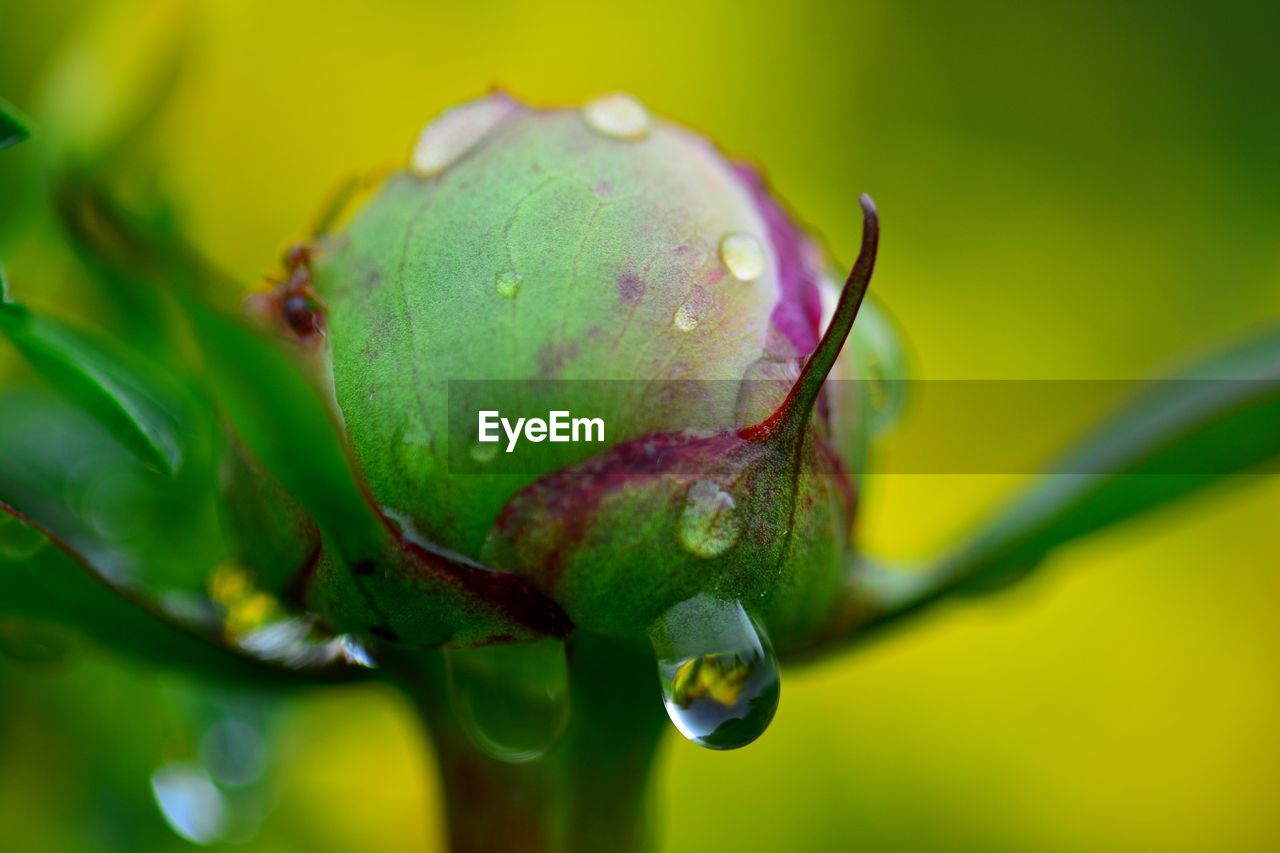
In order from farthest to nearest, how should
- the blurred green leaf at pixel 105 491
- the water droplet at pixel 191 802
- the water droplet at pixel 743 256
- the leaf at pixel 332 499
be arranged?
the water droplet at pixel 191 802
the blurred green leaf at pixel 105 491
the water droplet at pixel 743 256
the leaf at pixel 332 499

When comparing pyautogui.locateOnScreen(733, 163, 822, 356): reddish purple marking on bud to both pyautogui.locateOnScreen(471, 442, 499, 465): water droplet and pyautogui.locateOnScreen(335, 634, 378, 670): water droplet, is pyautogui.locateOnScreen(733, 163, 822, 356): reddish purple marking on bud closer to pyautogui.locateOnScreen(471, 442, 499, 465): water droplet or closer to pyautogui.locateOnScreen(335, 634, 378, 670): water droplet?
pyautogui.locateOnScreen(471, 442, 499, 465): water droplet

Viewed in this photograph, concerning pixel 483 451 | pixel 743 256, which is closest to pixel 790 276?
pixel 743 256

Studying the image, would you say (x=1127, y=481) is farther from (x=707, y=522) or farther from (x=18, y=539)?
(x=18, y=539)

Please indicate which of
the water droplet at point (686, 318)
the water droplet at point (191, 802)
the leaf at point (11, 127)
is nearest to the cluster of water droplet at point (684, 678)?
the water droplet at point (686, 318)

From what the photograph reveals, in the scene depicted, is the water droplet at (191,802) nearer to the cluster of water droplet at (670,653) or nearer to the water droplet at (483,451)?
the cluster of water droplet at (670,653)

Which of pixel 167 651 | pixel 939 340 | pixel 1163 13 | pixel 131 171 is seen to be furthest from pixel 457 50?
pixel 167 651

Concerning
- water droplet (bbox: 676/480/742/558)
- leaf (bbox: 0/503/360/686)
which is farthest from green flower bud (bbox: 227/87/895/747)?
leaf (bbox: 0/503/360/686)

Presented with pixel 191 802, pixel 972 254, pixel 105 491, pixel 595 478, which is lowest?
pixel 972 254
